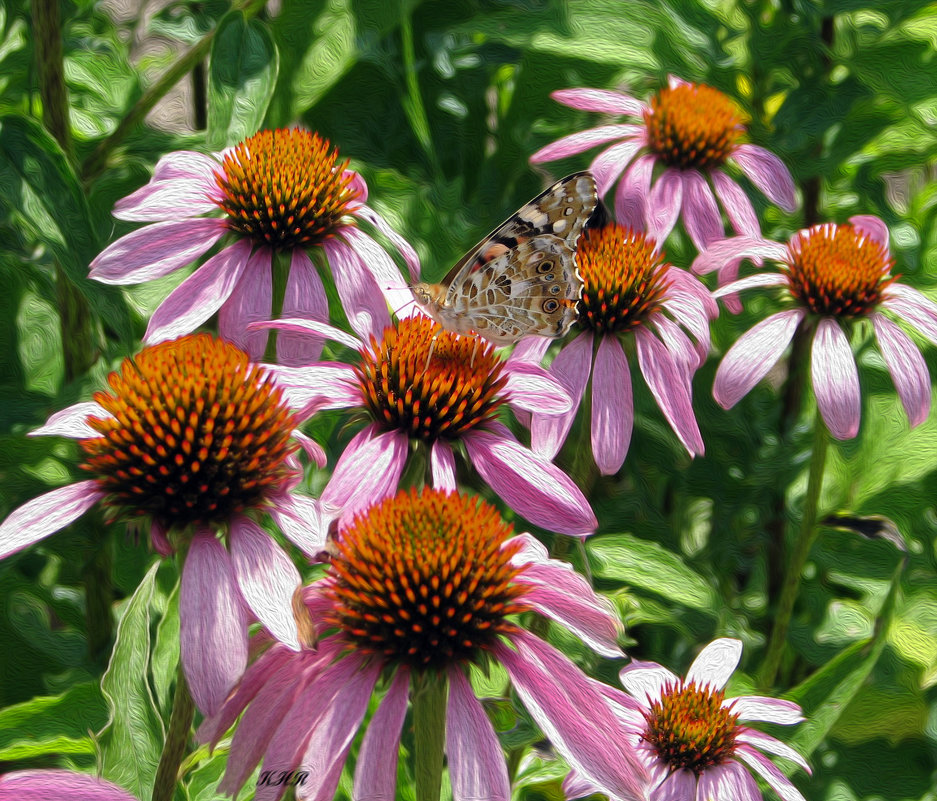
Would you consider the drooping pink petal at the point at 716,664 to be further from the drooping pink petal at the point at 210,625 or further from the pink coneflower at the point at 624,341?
the drooping pink petal at the point at 210,625

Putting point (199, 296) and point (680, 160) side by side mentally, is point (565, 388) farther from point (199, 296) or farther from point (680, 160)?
point (680, 160)

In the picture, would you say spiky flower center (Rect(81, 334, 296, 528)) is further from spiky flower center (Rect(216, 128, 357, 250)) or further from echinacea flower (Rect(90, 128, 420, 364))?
spiky flower center (Rect(216, 128, 357, 250))

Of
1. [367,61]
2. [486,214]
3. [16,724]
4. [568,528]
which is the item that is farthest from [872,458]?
[16,724]

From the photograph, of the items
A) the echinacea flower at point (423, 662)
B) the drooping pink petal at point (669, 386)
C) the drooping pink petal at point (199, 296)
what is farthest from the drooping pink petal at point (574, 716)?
the drooping pink petal at point (199, 296)

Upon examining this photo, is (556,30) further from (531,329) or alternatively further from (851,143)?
(531,329)

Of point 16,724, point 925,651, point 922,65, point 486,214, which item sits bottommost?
point 925,651

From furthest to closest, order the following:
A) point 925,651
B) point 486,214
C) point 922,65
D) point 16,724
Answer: point 486,214
point 922,65
point 925,651
point 16,724
